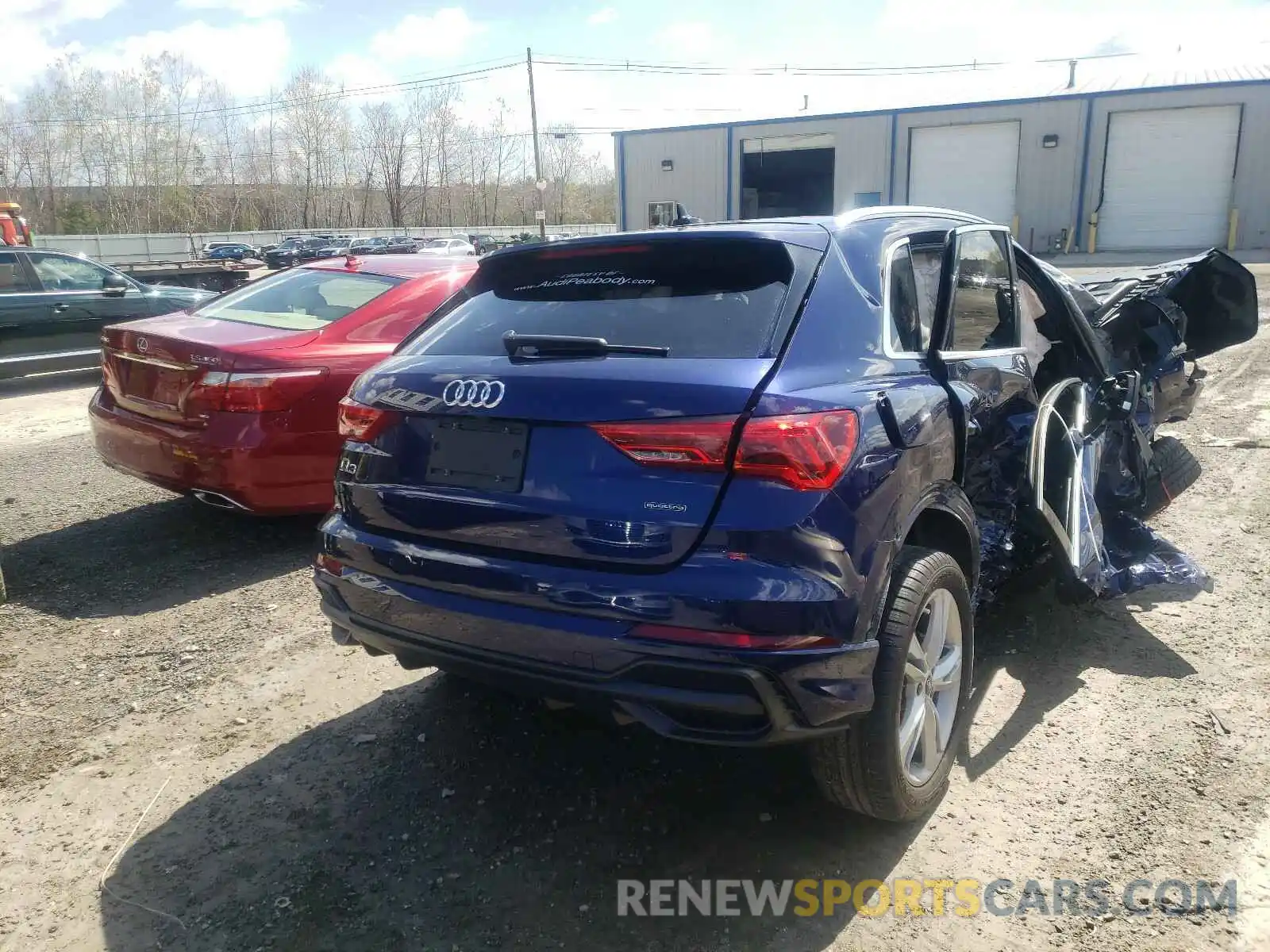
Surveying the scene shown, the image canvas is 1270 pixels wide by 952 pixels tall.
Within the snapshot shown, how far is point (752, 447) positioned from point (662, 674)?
1.94ft

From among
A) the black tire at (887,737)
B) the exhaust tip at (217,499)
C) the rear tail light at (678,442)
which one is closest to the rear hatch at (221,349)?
the exhaust tip at (217,499)

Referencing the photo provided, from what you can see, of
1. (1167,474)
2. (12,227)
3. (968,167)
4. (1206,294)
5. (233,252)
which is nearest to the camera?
(1167,474)

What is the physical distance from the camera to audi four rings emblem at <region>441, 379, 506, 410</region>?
253cm

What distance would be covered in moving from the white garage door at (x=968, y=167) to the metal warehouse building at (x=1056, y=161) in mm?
38

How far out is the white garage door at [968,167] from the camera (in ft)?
103

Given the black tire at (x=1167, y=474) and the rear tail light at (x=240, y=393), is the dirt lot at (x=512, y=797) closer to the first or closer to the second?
the black tire at (x=1167, y=474)

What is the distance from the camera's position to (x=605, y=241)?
9.61ft

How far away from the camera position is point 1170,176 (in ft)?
96.0

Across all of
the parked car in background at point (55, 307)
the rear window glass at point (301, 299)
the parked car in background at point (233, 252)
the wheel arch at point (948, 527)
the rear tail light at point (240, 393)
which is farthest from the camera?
the parked car in background at point (233, 252)

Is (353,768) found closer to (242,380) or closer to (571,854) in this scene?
(571,854)

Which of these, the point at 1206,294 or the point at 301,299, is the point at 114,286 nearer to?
the point at 301,299

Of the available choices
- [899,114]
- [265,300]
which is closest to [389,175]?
[899,114]

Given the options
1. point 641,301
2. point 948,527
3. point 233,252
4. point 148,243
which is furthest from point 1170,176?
point 148,243

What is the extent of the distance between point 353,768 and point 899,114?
3394 cm
